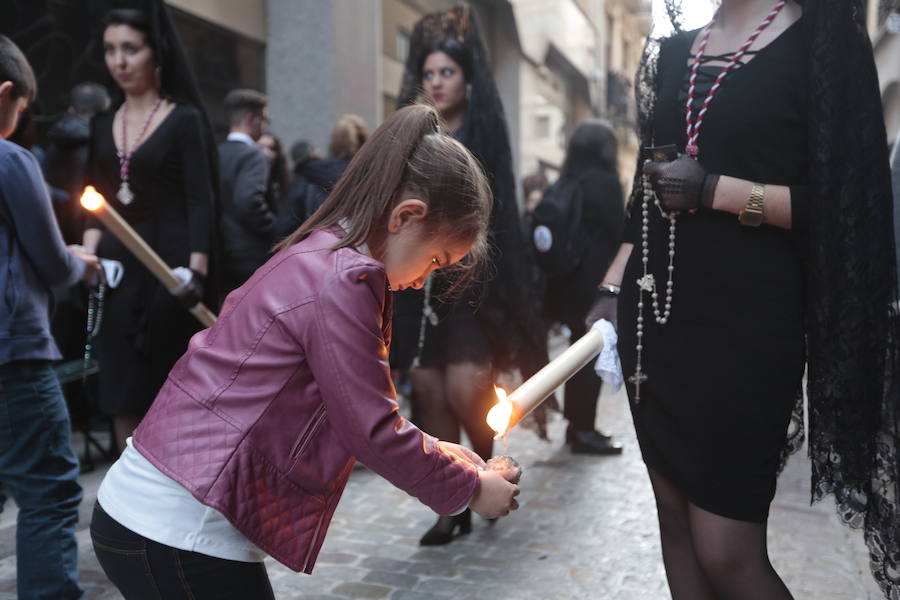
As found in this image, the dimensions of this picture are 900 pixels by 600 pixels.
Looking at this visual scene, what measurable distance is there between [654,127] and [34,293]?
1.87 metres

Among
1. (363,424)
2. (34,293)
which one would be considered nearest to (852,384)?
(363,424)

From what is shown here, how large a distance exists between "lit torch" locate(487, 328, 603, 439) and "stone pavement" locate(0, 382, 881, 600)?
1.53 meters

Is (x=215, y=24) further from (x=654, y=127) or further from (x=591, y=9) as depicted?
(x=591, y=9)

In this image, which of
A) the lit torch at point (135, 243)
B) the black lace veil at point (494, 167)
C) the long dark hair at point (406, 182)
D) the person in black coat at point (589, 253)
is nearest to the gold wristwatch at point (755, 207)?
the long dark hair at point (406, 182)

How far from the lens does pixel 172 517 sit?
159 cm

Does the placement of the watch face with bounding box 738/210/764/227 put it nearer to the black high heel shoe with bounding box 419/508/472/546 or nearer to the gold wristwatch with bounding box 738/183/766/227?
the gold wristwatch with bounding box 738/183/766/227

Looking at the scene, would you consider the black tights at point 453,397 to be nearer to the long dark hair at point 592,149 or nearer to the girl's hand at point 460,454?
the girl's hand at point 460,454

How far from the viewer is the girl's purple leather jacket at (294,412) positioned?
154 centimetres

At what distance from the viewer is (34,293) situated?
2.67 metres

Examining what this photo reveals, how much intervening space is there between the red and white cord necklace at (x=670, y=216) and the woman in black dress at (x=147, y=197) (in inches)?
73.4

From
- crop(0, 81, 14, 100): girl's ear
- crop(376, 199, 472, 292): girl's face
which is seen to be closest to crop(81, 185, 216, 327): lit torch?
crop(0, 81, 14, 100): girl's ear

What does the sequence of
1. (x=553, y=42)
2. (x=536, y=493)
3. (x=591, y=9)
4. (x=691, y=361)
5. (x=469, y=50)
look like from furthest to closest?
(x=591, y=9) → (x=553, y=42) → (x=536, y=493) → (x=469, y=50) → (x=691, y=361)

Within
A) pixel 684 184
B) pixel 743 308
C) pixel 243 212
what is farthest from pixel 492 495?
pixel 243 212

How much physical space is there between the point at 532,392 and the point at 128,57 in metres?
2.49
